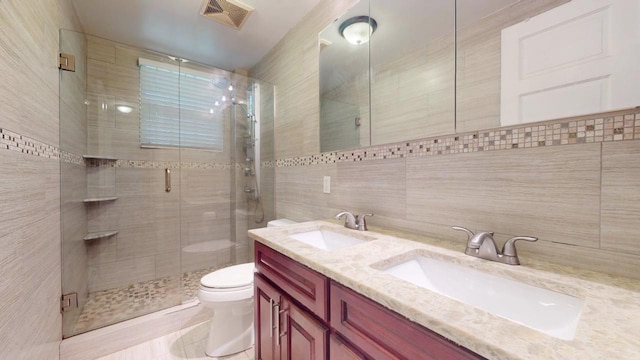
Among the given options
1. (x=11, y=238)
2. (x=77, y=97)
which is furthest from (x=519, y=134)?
(x=77, y=97)

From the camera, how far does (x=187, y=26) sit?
2002 mm

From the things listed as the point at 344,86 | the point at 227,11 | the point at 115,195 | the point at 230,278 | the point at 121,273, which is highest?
the point at 227,11

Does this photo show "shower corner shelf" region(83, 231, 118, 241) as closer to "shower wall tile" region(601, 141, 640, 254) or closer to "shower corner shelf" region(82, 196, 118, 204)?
"shower corner shelf" region(82, 196, 118, 204)

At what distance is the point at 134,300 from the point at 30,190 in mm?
1302

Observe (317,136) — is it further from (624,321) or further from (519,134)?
(624,321)

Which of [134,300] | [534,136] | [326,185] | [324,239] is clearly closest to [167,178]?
[134,300]

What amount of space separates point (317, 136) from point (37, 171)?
1.52 meters

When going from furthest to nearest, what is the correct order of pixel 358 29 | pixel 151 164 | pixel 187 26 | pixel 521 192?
pixel 151 164 → pixel 187 26 → pixel 358 29 → pixel 521 192

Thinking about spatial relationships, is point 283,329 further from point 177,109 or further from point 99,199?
point 177,109

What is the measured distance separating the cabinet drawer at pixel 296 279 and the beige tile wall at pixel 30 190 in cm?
93

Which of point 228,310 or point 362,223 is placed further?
point 228,310

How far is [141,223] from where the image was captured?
7.63 feet

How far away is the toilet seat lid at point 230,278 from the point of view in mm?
1495

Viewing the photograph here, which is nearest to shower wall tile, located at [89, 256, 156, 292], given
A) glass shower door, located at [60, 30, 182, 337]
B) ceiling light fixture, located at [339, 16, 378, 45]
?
glass shower door, located at [60, 30, 182, 337]
